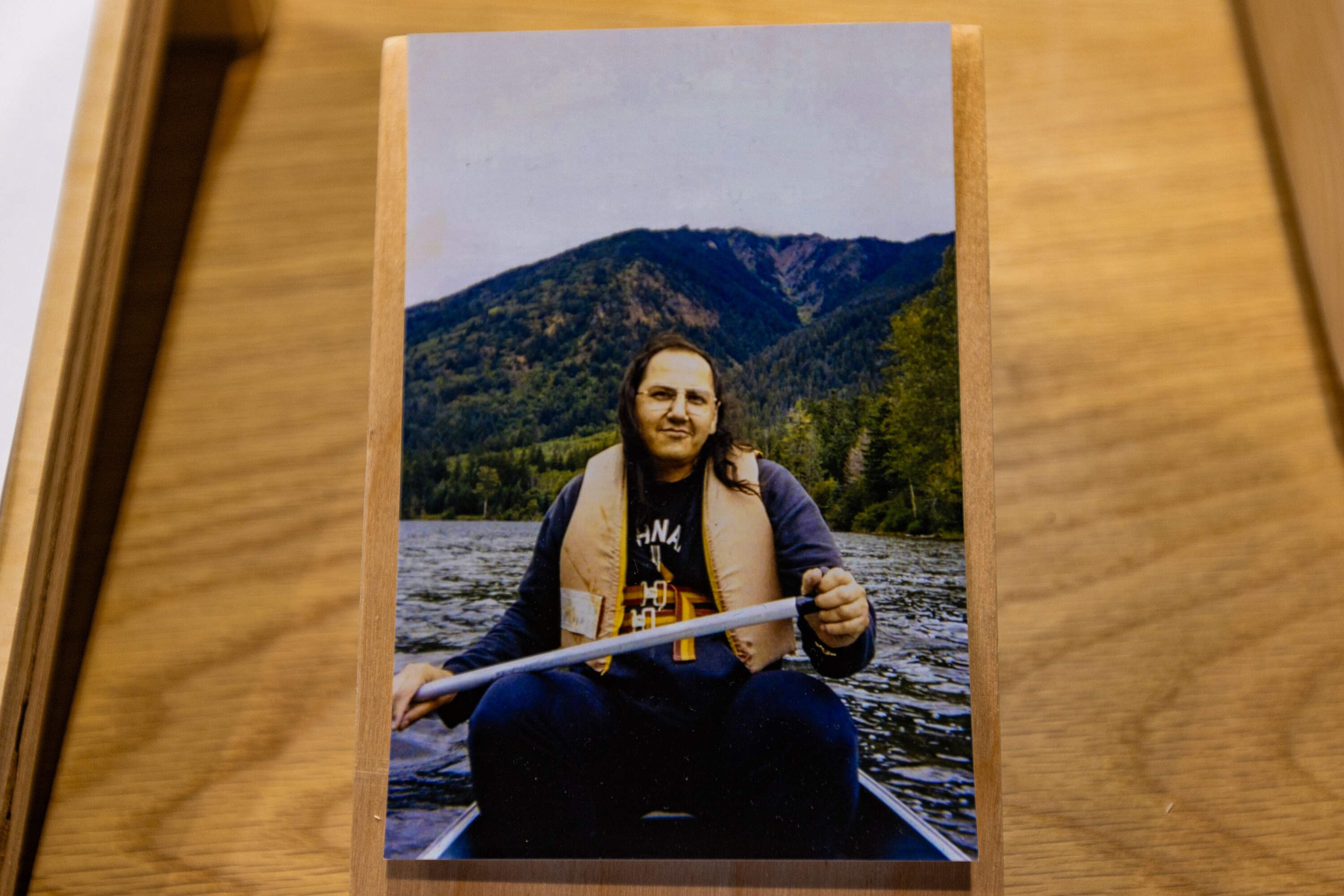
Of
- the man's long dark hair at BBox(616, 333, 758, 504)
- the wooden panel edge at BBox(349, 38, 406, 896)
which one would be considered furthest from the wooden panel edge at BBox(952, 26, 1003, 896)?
the wooden panel edge at BBox(349, 38, 406, 896)

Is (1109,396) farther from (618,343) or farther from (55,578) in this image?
(55,578)

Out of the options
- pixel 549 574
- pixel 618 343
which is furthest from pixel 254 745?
pixel 618 343

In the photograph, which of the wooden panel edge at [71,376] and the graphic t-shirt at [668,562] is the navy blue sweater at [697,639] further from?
the wooden panel edge at [71,376]

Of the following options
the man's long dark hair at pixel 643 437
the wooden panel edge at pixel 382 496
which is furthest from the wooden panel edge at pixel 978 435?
the wooden panel edge at pixel 382 496

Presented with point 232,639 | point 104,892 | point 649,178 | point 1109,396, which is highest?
point 649,178

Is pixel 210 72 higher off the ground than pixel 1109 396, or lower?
higher

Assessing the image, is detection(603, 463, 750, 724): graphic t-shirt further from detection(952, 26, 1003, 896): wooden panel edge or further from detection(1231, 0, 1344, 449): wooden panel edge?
detection(1231, 0, 1344, 449): wooden panel edge
